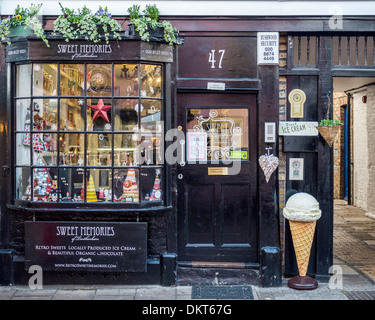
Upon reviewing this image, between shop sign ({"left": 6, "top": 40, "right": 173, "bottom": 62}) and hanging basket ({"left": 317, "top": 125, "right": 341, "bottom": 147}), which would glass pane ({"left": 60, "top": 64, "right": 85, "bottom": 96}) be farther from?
hanging basket ({"left": 317, "top": 125, "right": 341, "bottom": 147})

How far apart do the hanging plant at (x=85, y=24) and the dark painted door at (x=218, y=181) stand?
1314 millimetres

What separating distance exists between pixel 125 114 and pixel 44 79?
3.95 feet

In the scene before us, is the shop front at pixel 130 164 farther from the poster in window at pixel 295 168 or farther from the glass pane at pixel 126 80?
the poster in window at pixel 295 168

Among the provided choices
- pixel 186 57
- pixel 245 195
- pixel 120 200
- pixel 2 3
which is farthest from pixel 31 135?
pixel 245 195

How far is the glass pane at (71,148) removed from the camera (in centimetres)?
579

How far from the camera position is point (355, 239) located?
27.6ft

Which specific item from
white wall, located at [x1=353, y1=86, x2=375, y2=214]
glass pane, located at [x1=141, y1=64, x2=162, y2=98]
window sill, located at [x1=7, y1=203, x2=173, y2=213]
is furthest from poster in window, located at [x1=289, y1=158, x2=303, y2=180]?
white wall, located at [x1=353, y1=86, x2=375, y2=214]

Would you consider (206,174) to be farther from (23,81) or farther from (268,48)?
(23,81)

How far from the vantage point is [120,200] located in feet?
19.1

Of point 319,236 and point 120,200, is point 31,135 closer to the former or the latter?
point 120,200

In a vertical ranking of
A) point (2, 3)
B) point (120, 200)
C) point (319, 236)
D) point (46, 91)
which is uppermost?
point (2, 3)

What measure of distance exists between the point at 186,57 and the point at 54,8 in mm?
1925

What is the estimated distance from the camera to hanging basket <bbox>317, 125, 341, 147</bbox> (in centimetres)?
566

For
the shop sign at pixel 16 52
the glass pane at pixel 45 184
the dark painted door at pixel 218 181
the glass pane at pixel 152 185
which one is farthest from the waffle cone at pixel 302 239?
the shop sign at pixel 16 52
